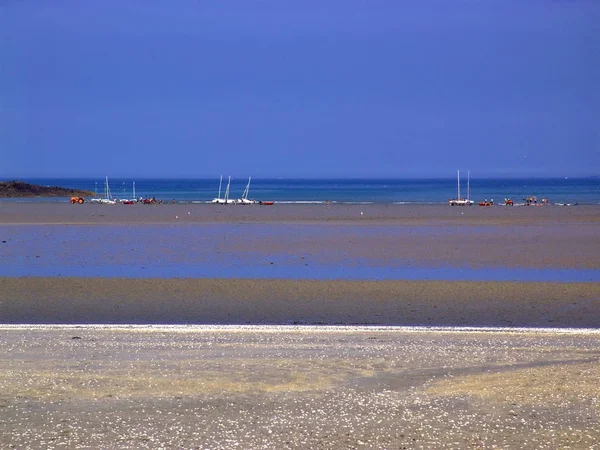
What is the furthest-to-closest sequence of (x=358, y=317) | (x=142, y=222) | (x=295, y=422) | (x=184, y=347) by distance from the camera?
(x=142, y=222) < (x=358, y=317) < (x=184, y=347) < (x=295, y=422)

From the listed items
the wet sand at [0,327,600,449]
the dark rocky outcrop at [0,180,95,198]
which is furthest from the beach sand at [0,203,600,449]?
the dark rocky outcrop at [0,180,95,198]

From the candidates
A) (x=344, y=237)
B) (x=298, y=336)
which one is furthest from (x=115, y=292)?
(x=344, y=237)

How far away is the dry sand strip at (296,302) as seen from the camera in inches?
630

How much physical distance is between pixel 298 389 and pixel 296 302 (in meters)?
8.26

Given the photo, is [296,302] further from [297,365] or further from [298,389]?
[298,389]

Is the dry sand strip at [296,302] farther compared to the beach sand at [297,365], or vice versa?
the dry sand strip at [296,302]

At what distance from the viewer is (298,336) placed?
13.3 meters

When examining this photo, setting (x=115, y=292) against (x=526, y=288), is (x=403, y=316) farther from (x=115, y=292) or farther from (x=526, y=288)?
(x=115, y=292)

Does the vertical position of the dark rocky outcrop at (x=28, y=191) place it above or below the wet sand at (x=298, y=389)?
above

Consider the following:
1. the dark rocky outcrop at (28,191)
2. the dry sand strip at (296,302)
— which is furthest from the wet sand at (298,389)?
the dark rocky outcrop at (28,191)

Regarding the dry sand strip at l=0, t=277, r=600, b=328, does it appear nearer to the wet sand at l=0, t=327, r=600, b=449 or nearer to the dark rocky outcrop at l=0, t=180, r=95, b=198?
the wet sand at l=0, t=327, r=600, b=449

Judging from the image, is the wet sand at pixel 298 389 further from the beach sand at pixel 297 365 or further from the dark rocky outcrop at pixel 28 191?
the dark rocky outcrop at pixel 28 191

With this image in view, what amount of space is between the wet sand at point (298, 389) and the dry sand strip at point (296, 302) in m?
2.34

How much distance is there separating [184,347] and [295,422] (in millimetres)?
3954
